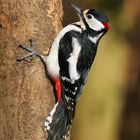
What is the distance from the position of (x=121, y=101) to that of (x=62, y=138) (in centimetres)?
630

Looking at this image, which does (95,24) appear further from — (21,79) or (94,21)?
(21,79)

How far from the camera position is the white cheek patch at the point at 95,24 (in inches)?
252

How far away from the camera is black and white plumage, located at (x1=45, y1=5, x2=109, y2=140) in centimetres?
621

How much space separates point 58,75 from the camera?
626 cm

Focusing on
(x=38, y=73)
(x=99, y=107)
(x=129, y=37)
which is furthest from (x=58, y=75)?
(x=129, y=37)

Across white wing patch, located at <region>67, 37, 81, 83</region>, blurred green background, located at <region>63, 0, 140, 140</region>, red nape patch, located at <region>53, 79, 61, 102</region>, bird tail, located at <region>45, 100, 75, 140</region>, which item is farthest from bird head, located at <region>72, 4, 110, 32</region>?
blurred green background, located at <region>63, 0, 140, 140</region>

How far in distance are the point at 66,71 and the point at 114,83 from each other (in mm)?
6002

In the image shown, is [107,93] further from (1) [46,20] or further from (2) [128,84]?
(1) [46,20]

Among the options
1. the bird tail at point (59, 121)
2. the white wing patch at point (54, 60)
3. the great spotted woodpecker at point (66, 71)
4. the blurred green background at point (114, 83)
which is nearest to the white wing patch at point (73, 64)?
the great spotted woodpecker at point (66, 71)

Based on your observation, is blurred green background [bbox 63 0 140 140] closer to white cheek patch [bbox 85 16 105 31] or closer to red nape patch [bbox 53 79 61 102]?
white cheek patch [bbox 85 16 105 31]

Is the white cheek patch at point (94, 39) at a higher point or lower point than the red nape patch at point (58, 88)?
higher

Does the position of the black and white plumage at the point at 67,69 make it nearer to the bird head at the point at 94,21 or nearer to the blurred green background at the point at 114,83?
the bird head at the point at 94,21

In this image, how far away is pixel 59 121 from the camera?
626 centimetres

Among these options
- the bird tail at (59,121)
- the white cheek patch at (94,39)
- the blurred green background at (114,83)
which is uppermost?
the white cheek patch at (94,39)
